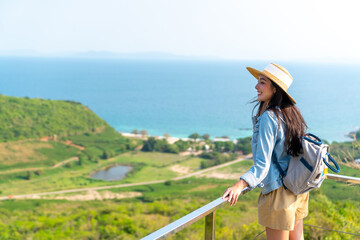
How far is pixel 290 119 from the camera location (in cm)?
148

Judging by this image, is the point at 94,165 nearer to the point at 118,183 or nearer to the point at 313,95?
the point at 118,183

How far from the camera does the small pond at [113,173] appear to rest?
39.8 meters

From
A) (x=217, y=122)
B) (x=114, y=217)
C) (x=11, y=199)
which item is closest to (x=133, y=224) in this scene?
(x=114, y=217)

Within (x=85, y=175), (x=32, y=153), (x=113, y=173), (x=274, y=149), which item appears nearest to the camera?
(x=274, y=149)

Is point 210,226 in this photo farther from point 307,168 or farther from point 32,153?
point 32,153

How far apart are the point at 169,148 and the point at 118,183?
41.3 feet

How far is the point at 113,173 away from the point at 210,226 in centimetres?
4118

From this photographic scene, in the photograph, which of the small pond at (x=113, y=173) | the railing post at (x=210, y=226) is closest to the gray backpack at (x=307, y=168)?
the railing post at (x=210, y=226)

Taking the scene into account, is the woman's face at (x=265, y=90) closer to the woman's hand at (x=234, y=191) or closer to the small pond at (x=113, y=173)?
the woman's hand at (x=234, y=191)

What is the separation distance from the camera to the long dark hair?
1451mm

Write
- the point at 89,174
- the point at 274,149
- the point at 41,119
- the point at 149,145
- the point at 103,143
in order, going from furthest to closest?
the point at 41,119, the point at 103,143, the point at 149,145, the point at 89,174, the point at 274,149

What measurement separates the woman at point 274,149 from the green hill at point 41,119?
166 ft

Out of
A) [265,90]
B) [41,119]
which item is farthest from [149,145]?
[265,90]

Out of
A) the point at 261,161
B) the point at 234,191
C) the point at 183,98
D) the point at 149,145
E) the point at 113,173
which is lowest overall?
the point at 113,173
